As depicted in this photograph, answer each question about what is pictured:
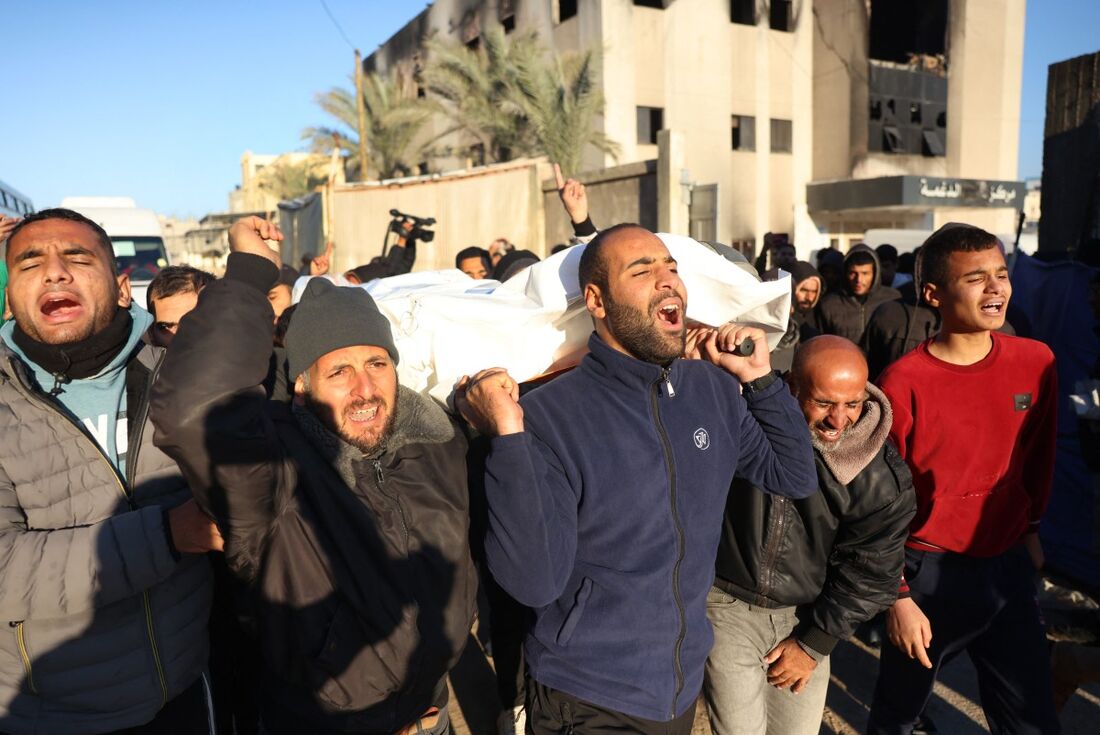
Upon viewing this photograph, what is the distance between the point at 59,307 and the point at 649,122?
22651 mm

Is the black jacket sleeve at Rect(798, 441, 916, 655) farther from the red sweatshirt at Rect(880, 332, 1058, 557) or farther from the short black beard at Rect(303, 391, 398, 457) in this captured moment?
the short black beard at Rect(303, 391, 398, 457)

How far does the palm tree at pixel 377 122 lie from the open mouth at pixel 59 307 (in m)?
23.7

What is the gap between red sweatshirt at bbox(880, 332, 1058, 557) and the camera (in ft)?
8.68

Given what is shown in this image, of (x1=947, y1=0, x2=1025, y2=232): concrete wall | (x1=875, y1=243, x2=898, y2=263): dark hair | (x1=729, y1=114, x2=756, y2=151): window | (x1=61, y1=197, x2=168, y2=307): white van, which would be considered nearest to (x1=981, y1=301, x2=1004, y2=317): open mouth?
(x1=875, y1=243, x2=898, y2=263): dark hair

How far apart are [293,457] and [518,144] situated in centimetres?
1978

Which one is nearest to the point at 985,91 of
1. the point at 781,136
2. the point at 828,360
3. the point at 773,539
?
the point at 781,136

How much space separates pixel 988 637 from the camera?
2.65 m

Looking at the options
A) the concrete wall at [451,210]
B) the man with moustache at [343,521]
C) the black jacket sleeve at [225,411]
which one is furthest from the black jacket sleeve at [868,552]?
the concrete wall at [451,210]

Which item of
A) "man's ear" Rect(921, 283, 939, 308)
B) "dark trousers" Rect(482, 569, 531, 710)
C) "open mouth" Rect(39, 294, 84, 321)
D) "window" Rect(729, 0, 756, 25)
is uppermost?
"window" Rect(729, 0, 756, 25)

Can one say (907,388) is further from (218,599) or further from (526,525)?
(218,599)

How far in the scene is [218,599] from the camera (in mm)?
2500

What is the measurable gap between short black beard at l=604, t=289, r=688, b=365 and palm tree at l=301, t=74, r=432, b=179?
23.8m

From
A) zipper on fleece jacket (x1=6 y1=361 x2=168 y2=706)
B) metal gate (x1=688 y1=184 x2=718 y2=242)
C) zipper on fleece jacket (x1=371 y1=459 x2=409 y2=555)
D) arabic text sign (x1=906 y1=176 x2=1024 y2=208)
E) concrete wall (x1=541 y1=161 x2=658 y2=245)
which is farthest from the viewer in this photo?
arabic text sign (x1=906 y1=176 x2=1024 y2=208)

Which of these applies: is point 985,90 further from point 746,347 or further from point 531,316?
point 531,316
